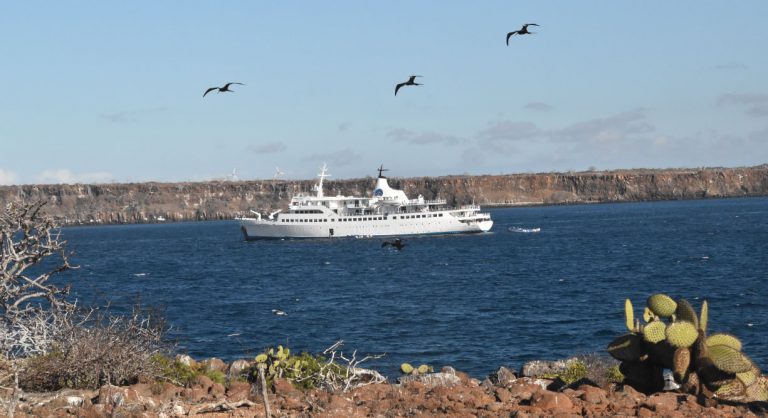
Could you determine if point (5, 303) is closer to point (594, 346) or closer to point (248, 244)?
point (594, 346)

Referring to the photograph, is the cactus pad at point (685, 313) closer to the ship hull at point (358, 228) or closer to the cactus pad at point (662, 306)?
the cactus pad at point (662, 306)

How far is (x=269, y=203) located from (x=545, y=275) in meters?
139

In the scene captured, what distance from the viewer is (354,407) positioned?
8.99 m

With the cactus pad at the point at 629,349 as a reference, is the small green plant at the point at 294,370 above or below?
below

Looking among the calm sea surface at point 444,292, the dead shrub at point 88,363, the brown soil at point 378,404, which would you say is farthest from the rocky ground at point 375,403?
the calm sea surface at point 444,292

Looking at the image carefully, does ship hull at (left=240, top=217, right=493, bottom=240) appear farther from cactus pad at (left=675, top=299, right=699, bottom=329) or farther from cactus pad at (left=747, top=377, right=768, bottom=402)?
cactus pad at (left=747, top=377, right=768, bottom=402)

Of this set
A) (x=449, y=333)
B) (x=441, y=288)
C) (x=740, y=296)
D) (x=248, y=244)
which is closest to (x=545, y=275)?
(x=441, y=288)

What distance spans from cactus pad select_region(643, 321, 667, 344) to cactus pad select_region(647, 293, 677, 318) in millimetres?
125

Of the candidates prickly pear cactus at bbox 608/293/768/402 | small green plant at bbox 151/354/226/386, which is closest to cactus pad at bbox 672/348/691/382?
prickly pear cactus at bbox 608/293/768/402

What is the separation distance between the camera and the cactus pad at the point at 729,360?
9141 mm

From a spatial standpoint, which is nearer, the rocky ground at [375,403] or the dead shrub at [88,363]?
the rocky ground at [375,403]

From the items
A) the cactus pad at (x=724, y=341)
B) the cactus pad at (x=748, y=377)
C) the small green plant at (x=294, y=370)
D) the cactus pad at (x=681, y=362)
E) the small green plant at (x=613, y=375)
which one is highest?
the cactus pad at (x=724, y=341)

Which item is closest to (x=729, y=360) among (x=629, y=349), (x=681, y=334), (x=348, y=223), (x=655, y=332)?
(x=681, y=334)

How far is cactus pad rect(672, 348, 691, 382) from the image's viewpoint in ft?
30.7
